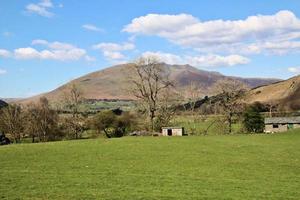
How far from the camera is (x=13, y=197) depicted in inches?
682

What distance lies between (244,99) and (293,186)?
7334 centimetres

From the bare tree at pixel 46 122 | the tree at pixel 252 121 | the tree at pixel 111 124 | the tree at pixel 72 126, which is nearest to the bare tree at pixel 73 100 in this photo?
the tree at pixel 72 126

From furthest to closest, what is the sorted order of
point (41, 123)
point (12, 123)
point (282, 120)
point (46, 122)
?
point (282, 120)
point (46, 122)
point (41, 123)
point (12, 123)

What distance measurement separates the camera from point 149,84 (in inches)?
3469

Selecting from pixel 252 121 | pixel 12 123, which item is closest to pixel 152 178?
pixel 12 123

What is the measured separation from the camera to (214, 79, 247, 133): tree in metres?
90.9

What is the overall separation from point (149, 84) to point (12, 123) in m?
29.5

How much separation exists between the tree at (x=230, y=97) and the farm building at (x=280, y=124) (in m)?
6.99

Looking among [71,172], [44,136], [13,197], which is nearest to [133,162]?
[71,172]

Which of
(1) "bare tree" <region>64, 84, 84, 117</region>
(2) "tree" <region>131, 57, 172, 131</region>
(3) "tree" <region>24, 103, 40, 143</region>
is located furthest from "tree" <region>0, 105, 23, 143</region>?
(2) "tree" <region>131, 57, 172, 131</region>

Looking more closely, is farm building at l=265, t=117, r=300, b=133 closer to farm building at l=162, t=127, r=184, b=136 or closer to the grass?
farm building at l=162, t=127, r=184, b=136

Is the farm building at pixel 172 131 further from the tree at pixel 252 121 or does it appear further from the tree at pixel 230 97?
the tree at pixel 252 121

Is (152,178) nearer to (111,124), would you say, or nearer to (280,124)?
(111,124)

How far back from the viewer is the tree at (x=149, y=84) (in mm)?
87875
